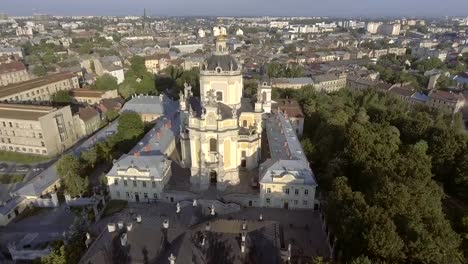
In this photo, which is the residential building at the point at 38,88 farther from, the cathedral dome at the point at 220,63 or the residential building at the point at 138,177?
the cathedral dome at the point at 220,63

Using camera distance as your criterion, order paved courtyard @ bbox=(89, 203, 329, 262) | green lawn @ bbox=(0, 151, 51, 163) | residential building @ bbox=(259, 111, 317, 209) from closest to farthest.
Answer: paved courtyard @ bbox=(89, 203, 329, 262)
residential building @ bbox=(259, 111, 317, 209)
green lawn @ bbox=(0, 151, 51, 163)

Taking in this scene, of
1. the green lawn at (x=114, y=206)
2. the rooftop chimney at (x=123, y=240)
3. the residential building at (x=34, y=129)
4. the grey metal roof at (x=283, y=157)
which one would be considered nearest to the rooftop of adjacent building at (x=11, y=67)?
the residential building at (x=34, y=129)

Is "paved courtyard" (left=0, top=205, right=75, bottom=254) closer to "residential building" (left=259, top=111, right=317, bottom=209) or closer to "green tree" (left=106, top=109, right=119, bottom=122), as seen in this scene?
"residential building" (left=259, top=111, right=317, bottom=209)

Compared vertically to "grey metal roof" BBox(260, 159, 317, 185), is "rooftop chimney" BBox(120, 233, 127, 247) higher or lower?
higher

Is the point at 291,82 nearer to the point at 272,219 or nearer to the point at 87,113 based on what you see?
the point at 87,113

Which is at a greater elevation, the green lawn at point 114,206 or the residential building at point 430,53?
the residential building at point 430,53

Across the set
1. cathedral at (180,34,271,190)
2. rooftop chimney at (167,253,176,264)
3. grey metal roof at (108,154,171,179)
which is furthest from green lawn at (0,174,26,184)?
rooftop chimney at (167,253,176,264)

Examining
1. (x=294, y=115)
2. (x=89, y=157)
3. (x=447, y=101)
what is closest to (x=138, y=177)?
(x=89, y=157)
